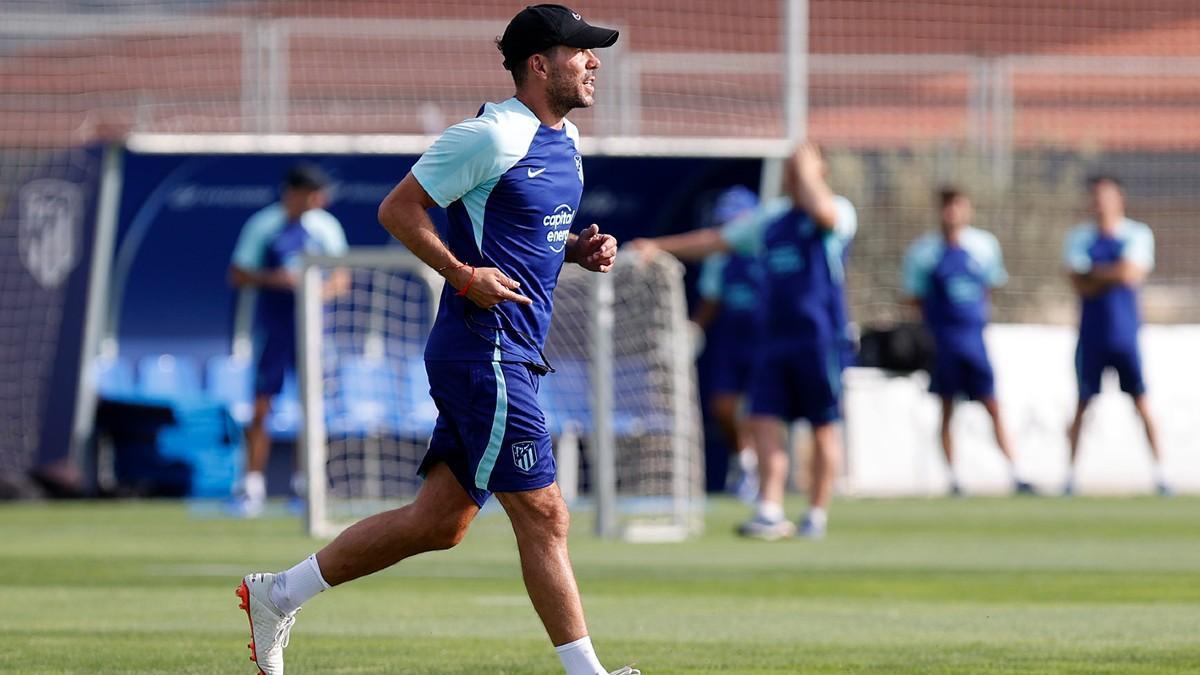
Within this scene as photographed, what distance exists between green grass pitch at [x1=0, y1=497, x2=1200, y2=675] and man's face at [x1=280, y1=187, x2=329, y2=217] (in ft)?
9.12

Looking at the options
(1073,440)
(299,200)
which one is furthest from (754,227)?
(1073,440)

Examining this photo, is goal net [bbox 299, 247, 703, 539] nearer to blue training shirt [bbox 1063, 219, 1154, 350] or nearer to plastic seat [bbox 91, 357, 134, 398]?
plastic seat [bbox 91, 357, 134, 398]

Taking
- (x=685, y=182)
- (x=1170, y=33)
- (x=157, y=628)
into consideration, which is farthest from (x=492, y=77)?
(x=157, y=628)

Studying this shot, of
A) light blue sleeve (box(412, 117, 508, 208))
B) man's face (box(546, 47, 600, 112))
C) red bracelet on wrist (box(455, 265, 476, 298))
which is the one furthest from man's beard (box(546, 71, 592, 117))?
red bracelet on wrist (box(455, 265, 476, 298))

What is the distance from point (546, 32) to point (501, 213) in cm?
53

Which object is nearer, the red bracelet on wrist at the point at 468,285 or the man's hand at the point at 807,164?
the red bracelet on wrist at the point at 468,285

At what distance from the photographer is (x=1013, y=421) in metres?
20.1

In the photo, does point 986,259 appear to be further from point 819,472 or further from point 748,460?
point 819,472

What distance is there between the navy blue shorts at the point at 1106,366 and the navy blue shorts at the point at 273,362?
6750 mm

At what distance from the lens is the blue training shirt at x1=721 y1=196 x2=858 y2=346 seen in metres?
13.4

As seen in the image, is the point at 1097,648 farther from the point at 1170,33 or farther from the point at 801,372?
the point at 1170,33

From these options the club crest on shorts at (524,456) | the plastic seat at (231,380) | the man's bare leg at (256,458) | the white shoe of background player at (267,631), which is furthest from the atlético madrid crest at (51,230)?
the club crest on shorts at (524,456)

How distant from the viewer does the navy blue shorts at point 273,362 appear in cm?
1644

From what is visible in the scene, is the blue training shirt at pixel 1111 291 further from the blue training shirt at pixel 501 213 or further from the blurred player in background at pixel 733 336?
the blue training shirt at pixel 501 213
